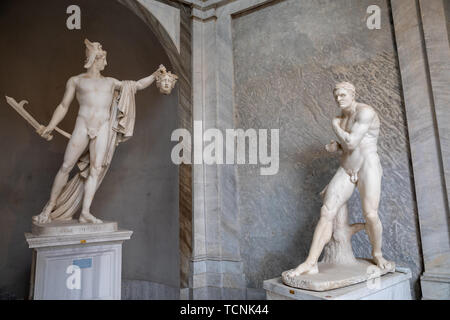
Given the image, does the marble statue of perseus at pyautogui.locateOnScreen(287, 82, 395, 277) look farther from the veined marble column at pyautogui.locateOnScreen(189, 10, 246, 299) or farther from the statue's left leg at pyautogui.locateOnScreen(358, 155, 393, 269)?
the veined marble column at pyautogui.locateOnScreen(189, 10, 246, 299)

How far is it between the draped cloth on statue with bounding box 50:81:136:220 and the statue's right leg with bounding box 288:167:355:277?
77.8 inches

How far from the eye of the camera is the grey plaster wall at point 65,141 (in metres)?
5.01

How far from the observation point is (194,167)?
4.93m

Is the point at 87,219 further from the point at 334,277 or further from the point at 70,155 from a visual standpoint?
the point at 334,277

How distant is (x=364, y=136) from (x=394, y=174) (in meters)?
0.96

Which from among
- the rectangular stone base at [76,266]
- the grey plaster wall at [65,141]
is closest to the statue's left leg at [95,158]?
the rectangular stone base at [76,266]

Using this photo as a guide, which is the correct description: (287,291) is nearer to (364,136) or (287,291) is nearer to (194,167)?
(364,136)

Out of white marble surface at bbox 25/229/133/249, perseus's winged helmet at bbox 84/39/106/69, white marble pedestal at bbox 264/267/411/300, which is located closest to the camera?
white marble pedestal at bbox 264/267/411/300

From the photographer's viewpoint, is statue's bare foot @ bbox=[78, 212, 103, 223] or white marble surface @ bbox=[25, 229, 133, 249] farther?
statue's bare foot @ bbox=[78, 212, 103, 223]

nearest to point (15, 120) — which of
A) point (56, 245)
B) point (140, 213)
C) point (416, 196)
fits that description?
point (140, 213)

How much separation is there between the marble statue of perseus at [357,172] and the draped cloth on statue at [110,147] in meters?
1.93

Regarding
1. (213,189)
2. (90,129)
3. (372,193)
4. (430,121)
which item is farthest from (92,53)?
(430,121)

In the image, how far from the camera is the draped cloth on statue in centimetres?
343

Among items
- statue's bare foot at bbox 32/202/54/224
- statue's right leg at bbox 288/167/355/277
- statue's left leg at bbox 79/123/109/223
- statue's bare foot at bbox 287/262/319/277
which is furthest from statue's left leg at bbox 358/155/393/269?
statue's bare foot at bbox 32/202/54/224
